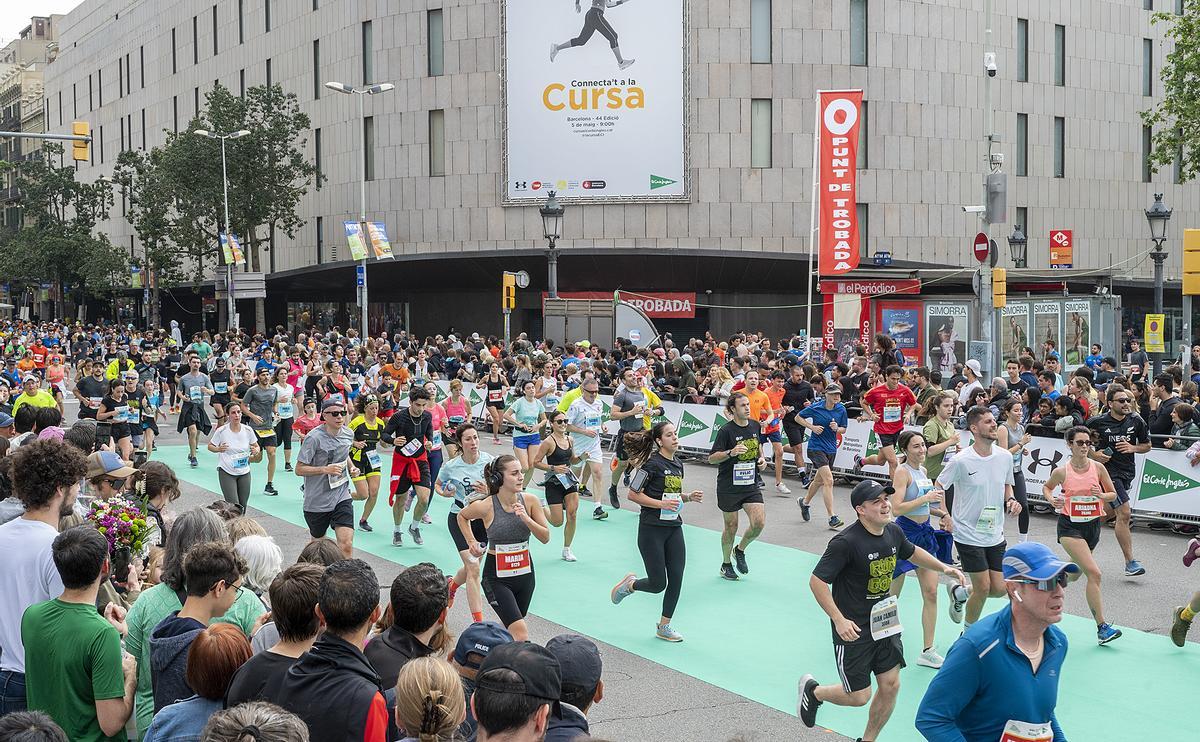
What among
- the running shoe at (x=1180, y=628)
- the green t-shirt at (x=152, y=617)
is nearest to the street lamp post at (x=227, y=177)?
the running shoe at (x=1180, y=628)

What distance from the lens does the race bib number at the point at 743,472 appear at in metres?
11.8

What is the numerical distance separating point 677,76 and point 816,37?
4984mm

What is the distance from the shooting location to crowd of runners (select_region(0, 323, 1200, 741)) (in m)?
4.50

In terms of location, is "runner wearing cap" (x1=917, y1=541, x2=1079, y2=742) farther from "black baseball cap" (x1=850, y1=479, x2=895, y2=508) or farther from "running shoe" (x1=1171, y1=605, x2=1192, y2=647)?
"running shoe" (x1=1171, y1=605, x2=1192, y2=647)

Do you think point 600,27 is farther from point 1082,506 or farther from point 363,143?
point 1082,506

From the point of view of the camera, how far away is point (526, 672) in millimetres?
3750

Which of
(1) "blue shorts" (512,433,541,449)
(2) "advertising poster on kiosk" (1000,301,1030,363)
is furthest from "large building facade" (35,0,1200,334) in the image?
(1) "blue shorts" (512,433,541,449)

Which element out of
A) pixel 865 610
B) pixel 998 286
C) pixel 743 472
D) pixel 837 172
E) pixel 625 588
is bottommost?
pixel 625 588


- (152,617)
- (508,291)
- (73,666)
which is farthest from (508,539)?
(508,291)

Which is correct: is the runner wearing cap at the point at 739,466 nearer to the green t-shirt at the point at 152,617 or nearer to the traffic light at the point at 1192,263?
the green t-shirt at the point at 152,617

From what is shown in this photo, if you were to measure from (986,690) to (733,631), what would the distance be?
5.94 metres

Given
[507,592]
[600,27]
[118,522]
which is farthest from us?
[600,27]

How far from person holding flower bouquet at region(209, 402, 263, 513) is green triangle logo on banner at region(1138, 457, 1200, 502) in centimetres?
1069

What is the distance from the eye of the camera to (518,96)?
41.2 meters
